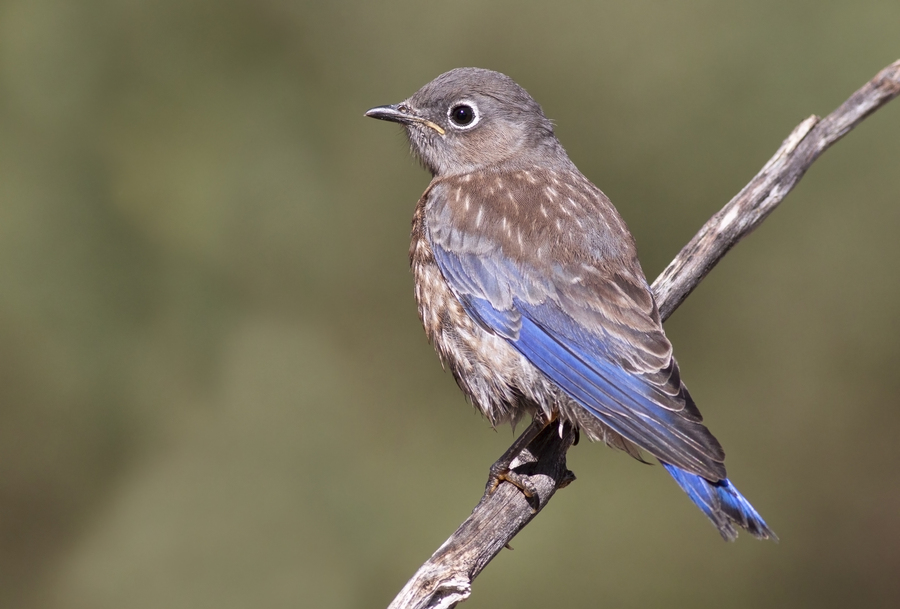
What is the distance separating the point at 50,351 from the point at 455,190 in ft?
10.7

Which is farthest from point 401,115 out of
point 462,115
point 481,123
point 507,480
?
point 507,480

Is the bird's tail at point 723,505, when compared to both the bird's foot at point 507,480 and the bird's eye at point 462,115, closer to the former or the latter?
the bird's foot at point 507,480

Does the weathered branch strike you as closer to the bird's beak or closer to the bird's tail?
the bird's tail

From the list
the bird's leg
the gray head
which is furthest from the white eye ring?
the bird's leg

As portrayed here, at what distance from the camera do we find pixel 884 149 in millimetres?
6738

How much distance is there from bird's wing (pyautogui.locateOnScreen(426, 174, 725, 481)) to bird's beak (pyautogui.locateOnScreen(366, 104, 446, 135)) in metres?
0.58

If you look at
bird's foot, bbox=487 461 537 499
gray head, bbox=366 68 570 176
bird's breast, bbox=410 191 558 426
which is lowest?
bird's foot, bbox=487 461 537 499

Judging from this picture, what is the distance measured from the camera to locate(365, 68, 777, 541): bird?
392 cm

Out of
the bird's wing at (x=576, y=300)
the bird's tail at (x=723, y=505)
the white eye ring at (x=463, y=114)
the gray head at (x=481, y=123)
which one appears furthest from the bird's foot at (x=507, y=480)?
the white eye ring at (x=463, y=114)

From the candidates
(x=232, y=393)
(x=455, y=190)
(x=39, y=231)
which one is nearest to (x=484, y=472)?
(x=232, y=393)

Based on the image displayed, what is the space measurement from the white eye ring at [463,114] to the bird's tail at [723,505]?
2.30m

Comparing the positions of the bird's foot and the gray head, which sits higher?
the gray head

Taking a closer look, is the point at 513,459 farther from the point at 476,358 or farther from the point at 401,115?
the point at 401,115

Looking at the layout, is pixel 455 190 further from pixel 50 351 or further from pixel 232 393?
pixel 50 351
